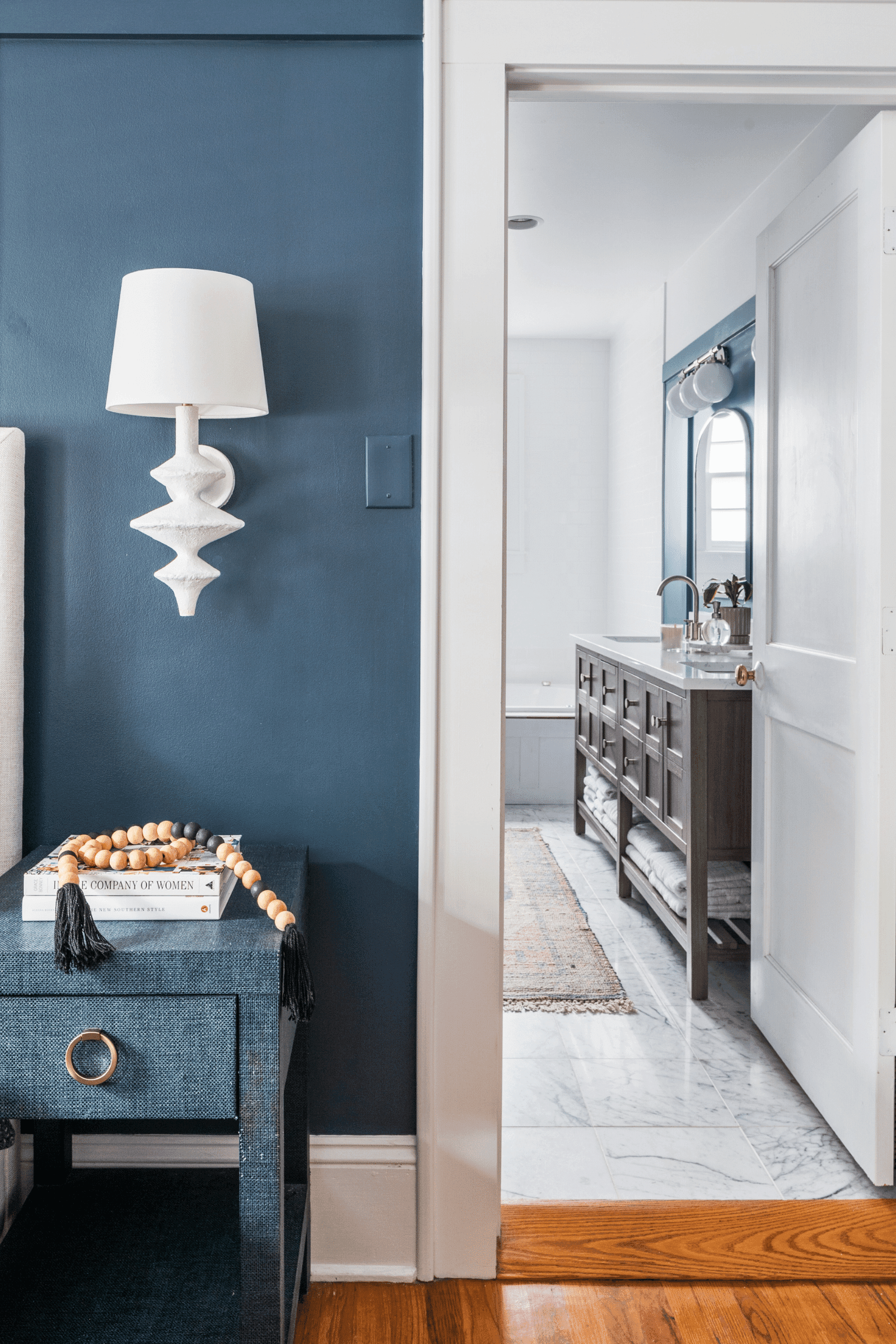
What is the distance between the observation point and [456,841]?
1.71m

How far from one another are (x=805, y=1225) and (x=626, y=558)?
4.37 metres

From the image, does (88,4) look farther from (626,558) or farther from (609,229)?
(626,558)

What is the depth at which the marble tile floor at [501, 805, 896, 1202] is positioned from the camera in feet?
6.61

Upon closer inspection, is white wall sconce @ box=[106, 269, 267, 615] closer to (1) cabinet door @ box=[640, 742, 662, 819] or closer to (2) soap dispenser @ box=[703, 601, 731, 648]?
(1) cabinet door @ box=[640, 742, 662, 819]

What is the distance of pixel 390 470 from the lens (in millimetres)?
1705

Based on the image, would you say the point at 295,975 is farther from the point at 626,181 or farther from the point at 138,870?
the point at 626,181

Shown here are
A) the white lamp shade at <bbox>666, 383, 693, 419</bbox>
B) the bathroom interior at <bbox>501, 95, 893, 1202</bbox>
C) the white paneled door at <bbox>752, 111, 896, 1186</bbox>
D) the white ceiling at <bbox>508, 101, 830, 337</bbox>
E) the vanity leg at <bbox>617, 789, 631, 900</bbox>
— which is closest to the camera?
the white paneled door at <bbox>752, 111, 896, 1186</bbox>

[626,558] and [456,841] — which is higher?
[626,558]

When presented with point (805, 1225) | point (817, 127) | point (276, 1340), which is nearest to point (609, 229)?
point (817, 127)

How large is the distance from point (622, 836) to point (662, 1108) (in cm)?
147

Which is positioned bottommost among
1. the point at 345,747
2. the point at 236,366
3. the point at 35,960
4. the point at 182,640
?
the point at 35,960

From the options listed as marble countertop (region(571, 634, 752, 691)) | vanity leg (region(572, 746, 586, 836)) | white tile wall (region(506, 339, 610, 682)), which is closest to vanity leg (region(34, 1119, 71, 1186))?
marble countertop (region(571, 634, 752, 691))

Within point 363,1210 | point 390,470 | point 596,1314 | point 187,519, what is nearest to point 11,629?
point 187,519

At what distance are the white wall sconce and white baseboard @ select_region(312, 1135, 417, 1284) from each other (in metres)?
1.04
